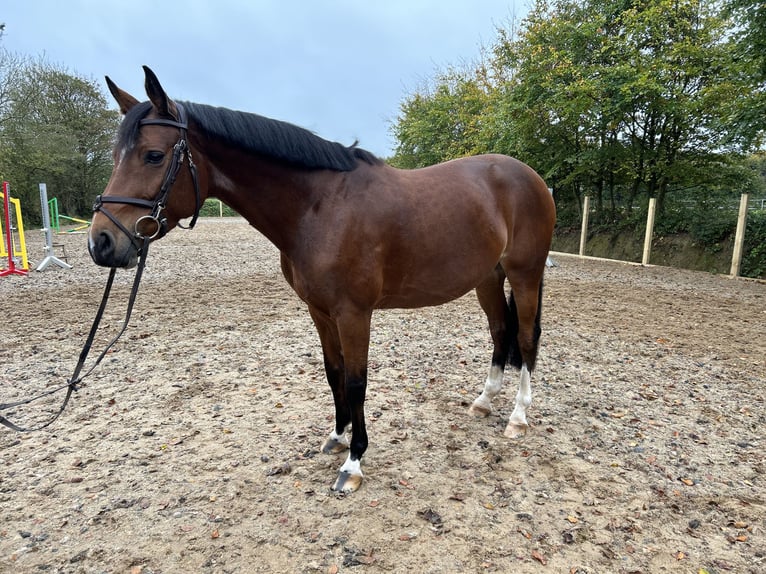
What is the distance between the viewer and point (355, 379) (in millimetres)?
2283

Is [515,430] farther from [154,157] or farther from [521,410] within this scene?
[154,157]

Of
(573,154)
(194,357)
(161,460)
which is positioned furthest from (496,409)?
(573,154)

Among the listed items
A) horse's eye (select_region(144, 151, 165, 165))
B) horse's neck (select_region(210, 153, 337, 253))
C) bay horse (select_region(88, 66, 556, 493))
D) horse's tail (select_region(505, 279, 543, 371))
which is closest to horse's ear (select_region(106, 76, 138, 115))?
bay horse (select_region(88, 66, 556, 493))

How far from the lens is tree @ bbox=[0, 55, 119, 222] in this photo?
1797cm

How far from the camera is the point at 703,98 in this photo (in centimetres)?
1020

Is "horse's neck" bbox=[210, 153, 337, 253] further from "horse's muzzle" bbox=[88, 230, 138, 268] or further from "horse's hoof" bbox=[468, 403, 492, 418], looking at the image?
"horse's hoof" bbox=[468, 403, 492, 418]

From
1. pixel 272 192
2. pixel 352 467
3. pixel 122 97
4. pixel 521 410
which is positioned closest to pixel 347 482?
pixel 352 467

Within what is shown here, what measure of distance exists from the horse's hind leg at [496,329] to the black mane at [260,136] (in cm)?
152

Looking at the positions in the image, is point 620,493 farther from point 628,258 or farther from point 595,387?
point 628,258

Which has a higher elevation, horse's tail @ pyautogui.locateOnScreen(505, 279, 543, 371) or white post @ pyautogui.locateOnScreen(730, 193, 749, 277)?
white post @ pyautogui.locateOnScreen(730, 193, 749, 277)

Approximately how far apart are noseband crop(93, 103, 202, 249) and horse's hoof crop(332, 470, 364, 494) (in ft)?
5.23

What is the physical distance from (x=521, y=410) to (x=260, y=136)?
8.15 ft

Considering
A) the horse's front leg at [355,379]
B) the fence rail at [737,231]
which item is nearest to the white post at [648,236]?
the fence rail at [737,231]

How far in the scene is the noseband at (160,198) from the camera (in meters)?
1.71
